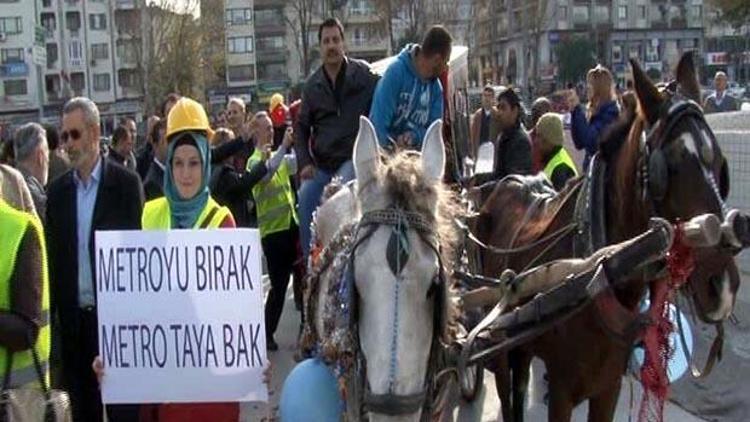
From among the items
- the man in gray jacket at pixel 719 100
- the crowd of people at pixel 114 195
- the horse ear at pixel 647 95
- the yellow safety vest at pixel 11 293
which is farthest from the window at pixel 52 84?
the horse ear at pixel 647 95

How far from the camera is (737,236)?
353 centimetres

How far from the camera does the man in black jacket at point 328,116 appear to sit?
6.05 m

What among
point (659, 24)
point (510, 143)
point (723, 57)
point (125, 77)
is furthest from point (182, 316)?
point (125, 77)

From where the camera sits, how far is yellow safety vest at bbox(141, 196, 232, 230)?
4582mm

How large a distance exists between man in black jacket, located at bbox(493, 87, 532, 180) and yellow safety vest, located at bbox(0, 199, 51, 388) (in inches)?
194

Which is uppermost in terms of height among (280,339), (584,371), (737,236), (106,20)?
(106,20)

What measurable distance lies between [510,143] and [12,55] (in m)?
84.6

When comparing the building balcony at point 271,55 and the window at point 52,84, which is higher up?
the building balcony at point 271,55

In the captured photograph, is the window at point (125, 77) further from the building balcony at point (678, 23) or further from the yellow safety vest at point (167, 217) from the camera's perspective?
the yellow safety vest at point (167, 217)

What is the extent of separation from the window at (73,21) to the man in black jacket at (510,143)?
84.7m

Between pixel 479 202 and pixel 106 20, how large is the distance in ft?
292

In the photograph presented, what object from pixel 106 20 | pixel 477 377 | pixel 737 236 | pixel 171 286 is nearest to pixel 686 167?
pixel 737 236

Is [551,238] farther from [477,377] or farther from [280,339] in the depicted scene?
[280,339]

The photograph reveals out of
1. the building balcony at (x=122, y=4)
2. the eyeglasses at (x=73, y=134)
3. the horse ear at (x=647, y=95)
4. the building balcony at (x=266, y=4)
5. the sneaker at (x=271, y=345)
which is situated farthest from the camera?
the building balcony at (x=122, y=4)
